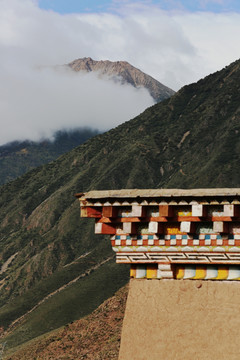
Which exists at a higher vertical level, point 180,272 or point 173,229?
point 173,229

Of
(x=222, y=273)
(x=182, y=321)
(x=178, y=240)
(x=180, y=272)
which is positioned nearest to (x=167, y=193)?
(x=178, y=240)

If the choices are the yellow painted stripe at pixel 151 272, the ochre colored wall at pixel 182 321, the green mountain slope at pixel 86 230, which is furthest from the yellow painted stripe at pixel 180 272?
the green mountain slope at pixel 86 230

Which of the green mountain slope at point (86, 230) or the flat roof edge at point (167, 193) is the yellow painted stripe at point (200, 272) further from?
the green mountain slope at point (86, 230)

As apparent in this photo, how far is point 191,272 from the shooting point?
15867 millimetres

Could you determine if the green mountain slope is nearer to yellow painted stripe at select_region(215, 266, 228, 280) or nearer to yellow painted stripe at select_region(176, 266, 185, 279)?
yellow painted stripe at select_region(176, 266, 185, 279)

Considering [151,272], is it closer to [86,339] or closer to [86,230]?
[86,339]

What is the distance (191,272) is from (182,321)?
96 centimetres

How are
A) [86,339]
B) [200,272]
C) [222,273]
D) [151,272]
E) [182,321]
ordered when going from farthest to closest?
[86,339] → [151,272] → [200,272] → [222,273] → [182,321]

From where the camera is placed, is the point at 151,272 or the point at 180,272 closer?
the point at 180,272

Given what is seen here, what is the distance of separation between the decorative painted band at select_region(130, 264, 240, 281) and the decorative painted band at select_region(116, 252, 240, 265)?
0.11m

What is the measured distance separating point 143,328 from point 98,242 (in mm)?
142325

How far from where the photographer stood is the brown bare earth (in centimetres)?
6775

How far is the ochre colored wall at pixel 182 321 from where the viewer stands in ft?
49.1

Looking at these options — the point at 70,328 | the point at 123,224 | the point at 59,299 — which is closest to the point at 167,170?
the point at 59,299
